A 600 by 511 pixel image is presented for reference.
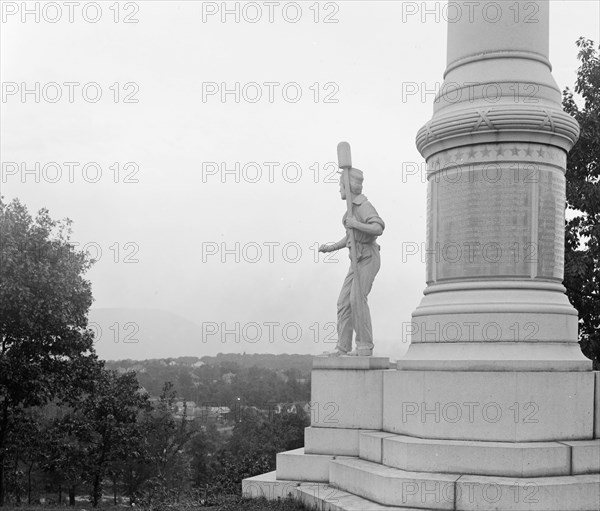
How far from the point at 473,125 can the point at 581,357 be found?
3.18m

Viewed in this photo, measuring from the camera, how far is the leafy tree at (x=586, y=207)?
44.5ft

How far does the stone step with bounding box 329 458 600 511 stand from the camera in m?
7.16

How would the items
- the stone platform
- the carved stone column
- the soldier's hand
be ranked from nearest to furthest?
the stone platform
the carved stone column
the soldier's hand

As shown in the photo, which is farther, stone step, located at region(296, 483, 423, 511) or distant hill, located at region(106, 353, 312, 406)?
distant hill, located at region(106, 353, 312, 406)

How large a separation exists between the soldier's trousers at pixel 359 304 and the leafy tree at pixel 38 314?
8.04m

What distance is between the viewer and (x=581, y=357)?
8.64 meters

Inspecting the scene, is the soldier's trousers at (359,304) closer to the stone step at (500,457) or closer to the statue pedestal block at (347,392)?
the statue pedestal block at (347,392)

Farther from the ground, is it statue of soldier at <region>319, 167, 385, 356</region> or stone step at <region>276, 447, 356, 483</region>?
statue of soldier at <region>319, 167, 385, 356</region>

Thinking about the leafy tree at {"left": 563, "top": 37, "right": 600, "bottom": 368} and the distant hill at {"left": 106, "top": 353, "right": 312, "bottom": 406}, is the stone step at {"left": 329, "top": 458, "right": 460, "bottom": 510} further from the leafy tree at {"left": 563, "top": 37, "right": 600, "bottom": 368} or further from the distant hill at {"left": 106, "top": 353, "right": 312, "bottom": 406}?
the distant hill at {"left": 106, "top": 353, "right": 312, "bottom": 406}

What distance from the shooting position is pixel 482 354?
8414 mm

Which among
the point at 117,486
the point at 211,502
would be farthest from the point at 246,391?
the point at 211,502

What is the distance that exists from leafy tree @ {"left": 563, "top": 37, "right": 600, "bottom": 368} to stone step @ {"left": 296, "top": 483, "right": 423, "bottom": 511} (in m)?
7.03

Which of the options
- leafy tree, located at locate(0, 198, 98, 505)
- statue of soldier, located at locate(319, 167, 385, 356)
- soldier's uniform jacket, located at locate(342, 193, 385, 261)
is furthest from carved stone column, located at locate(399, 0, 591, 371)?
leafy tree, located at locate(0, 198, 98, 505)

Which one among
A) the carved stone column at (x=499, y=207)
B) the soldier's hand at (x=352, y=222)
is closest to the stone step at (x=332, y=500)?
the carved stone column at (x=499, y=207)
